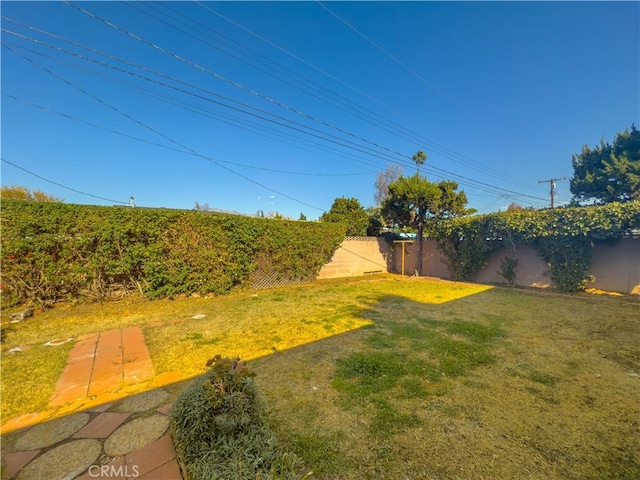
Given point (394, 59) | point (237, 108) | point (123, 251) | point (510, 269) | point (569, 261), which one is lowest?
point (510, 269)

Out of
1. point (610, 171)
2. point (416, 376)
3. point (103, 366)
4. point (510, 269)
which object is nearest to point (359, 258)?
point (510, 269)

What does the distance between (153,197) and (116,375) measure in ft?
43.5

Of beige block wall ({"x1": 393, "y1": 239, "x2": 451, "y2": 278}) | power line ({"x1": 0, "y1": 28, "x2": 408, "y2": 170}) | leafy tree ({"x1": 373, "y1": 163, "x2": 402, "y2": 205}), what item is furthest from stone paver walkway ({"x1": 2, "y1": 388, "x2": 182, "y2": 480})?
leafy tree ({"x1": 373, "y1": 163, "x2": 402, "y2": 205})

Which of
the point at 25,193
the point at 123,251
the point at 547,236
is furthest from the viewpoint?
the point at 25,193

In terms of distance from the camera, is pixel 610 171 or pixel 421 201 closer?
pixel 421 201

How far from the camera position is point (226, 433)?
4.50 feet

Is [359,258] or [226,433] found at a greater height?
[359,258]

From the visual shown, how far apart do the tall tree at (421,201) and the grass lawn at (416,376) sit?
594 centimetres

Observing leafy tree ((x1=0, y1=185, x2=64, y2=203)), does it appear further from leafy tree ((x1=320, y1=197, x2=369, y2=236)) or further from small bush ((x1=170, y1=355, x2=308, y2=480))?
small bush ((x1=170, y1=355, x2=308, y2=480))

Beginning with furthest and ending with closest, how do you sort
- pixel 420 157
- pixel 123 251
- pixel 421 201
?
pixel 420 157, pixel 421 201, pixel 123 251

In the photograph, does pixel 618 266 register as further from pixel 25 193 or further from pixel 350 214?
pixel 25 193

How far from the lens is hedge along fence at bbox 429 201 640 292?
6512 millimetres

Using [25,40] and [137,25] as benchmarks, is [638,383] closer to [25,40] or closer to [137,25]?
[137,25]

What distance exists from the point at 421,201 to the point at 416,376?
919 cm
